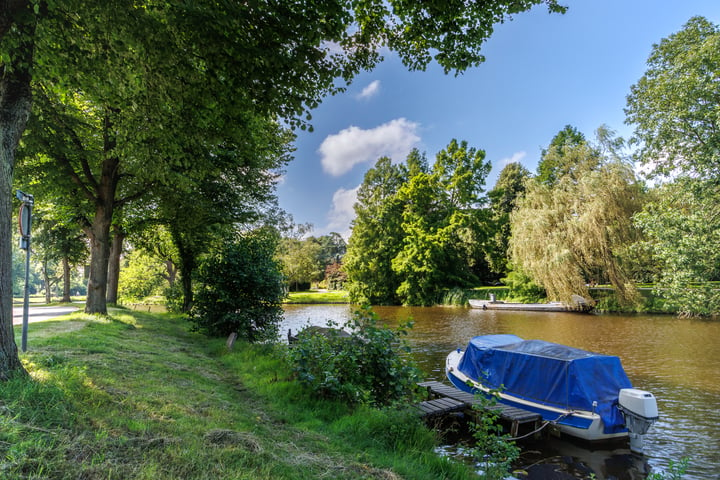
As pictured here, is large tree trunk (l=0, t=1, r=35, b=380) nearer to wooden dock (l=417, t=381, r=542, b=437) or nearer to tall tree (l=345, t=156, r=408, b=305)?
wooden dock (l=417, t=381, r=542, b=437)

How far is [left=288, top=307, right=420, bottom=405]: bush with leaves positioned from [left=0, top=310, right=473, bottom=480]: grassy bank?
1.10 feet

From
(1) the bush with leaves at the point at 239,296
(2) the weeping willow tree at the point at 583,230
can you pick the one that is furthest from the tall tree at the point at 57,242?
(2) the weeping willow tree at the point at 583,230

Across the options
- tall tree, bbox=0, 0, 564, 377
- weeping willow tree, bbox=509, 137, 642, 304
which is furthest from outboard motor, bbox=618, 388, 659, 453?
weeping willow tree, bbox=509, 137, 642, 304

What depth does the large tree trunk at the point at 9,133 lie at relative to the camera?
4234 millimetres

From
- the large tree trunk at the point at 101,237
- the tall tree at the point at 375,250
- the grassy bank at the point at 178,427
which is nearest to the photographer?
the grassy bank at the point at 178,427

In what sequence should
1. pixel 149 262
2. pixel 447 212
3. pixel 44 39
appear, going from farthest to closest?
pixel 447 212 → pixel 149 262 → pixel 44 39

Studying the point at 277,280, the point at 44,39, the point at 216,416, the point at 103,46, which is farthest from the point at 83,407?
the point at 277,280

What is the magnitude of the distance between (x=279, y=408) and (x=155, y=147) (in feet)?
22.1

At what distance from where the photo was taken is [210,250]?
1978 cm

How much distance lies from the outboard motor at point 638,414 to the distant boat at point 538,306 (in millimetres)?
21481

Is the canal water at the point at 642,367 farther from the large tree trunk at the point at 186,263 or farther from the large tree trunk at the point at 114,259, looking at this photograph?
the large tree trunk at the point at 114,259

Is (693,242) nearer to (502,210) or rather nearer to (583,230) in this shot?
(583,230)

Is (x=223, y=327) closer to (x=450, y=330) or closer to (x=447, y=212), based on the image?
(x=450, y=330)

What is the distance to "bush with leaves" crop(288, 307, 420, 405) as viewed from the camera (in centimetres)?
620
